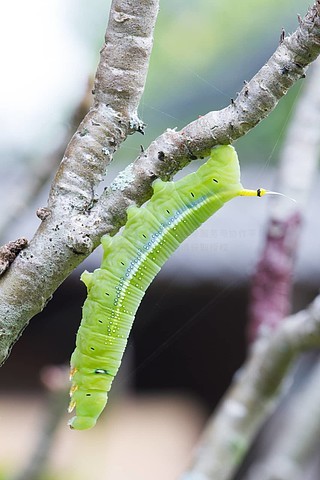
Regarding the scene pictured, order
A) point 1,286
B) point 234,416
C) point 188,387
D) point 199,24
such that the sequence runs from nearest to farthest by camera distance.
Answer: point 1,286
point 234,416
point 199,24
point 188,387

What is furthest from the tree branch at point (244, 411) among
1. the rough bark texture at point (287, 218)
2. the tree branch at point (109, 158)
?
the tree branch at point (109, 158)

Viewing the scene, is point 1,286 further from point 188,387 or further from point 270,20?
point 188,387

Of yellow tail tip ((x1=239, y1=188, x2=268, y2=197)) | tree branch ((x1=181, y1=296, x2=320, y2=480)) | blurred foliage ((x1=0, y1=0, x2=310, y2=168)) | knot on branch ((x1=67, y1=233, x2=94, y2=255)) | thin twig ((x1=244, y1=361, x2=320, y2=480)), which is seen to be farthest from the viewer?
blurred foliage ((x1=0, y1=0, x2=310, y2=168))

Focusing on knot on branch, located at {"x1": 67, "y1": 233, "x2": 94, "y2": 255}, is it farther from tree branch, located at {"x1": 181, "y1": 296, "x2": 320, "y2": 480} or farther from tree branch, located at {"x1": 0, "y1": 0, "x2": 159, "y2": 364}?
tree branch, located at {"x1": 181, "y1": 296, "x2": 320, "y2": 480}

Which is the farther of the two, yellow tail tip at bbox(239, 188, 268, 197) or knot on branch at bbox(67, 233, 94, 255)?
yellow tail tip at bbox(239, 188, 268, 197)

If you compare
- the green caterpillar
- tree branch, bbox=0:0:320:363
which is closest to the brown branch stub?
tree branch, bbox=0:0:320:363

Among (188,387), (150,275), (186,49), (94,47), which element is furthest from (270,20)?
(150,275)
